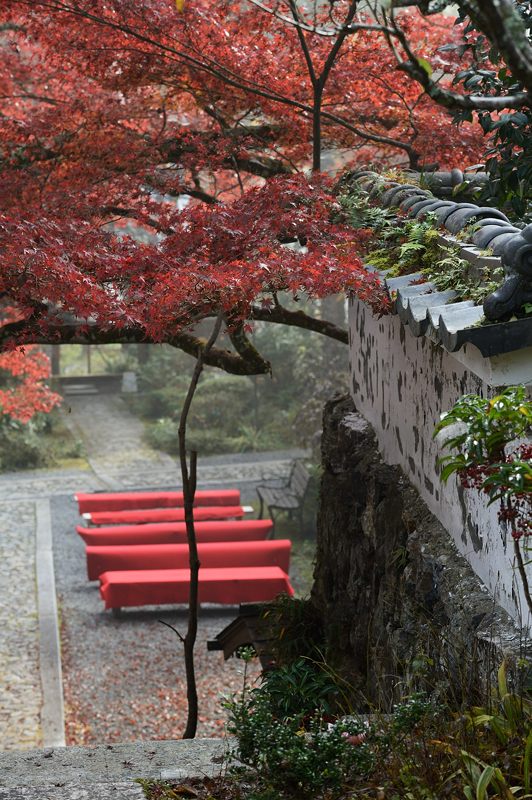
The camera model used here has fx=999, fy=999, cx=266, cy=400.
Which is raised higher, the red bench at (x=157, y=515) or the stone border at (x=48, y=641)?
the red bench at (x=157, y=515)

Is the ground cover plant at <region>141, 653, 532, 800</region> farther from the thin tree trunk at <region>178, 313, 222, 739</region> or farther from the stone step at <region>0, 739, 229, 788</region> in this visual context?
the thin tree trunk at <region>178, 313, 222, 739</region>

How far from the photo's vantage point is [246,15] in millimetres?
7820

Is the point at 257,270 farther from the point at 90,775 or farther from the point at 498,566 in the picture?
the point at 90,775

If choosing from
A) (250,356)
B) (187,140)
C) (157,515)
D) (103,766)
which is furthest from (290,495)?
(103,766)

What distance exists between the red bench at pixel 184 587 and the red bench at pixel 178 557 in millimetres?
470

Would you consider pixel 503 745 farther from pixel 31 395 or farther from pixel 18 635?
pixel 31 395

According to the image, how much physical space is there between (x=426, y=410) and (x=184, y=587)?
6.11 meters

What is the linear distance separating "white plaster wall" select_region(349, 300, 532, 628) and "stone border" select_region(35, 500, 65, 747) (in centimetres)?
379

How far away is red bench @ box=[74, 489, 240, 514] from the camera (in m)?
14.0

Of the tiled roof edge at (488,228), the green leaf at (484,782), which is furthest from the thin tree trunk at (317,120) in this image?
the green leaf at (484,782)

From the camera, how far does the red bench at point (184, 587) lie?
10.8 metres

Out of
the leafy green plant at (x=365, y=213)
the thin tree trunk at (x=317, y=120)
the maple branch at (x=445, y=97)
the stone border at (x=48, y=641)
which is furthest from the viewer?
the stone border at (x=48, y=641)

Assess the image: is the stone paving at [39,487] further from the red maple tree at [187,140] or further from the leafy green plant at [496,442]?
the leafy green plant at [496,442]

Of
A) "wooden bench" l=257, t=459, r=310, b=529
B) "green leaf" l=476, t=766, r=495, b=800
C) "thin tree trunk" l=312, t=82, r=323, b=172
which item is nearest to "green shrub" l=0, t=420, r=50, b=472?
"wooden bench" l=257, t=459, r=310, b=529
